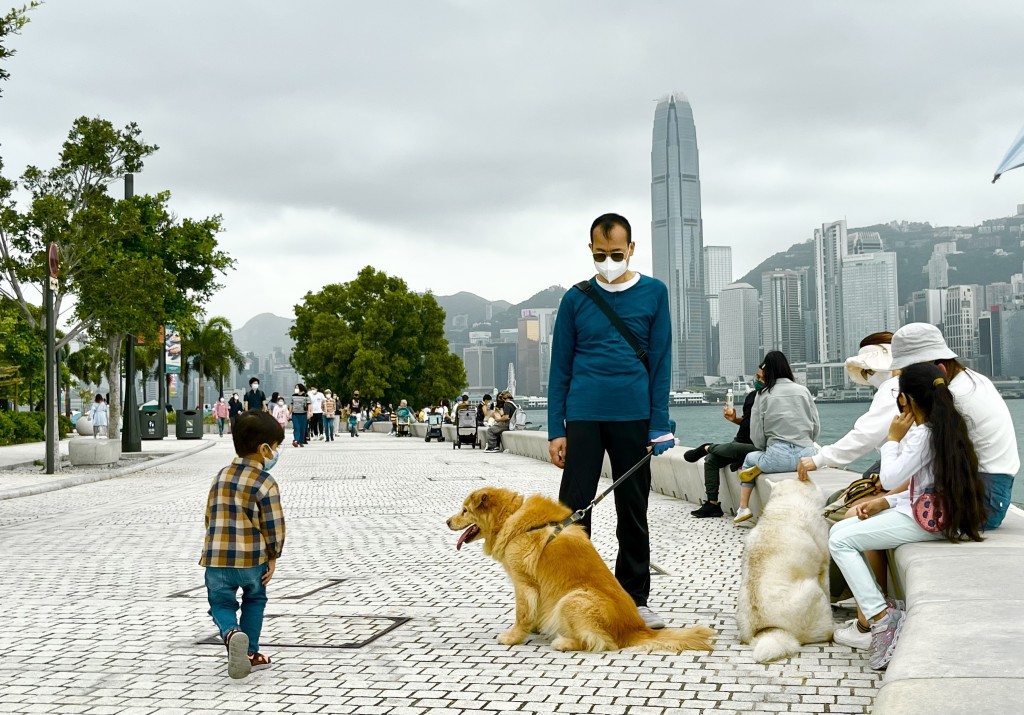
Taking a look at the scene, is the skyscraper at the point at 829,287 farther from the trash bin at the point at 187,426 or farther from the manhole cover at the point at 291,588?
the manhole cover at the point at 291,588

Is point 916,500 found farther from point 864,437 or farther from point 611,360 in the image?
point 611,360

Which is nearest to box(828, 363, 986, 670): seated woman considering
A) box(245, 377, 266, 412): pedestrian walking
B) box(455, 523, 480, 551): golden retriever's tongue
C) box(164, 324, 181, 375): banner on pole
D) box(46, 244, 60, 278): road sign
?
box(455, 523, 480, 551): golden retriever's tongue

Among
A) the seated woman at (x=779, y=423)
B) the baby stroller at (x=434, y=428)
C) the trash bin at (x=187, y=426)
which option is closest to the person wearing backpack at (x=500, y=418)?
the baby stroller at (x=434, y=428)

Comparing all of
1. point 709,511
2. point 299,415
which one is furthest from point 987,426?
point 299,415

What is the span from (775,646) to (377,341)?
63059 millimetres

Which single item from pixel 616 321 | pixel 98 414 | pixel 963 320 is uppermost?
pixel 963 320

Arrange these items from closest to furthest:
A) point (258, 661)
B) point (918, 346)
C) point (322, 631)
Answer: point (258, 661)
point (918, 346)
point (322, 631)

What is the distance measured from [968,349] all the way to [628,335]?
75.6m

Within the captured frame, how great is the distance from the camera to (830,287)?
126688 mm

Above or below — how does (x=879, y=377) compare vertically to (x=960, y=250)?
below

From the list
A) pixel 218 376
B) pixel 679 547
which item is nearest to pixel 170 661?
pixel 679 547

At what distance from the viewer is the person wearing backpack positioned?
29938 millimetres

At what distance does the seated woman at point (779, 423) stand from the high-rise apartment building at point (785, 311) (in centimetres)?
12592

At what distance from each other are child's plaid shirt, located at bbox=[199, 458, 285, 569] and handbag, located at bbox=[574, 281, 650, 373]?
1.98m
